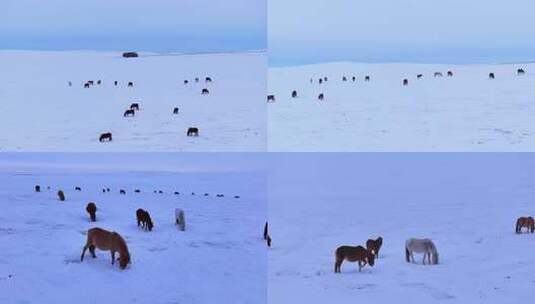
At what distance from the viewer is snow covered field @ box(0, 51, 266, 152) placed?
1398 cm

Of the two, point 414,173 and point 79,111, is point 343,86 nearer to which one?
point 414,173

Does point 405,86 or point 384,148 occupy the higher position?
point 405,86

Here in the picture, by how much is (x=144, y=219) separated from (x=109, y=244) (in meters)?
1.59

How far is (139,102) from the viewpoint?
17484 mm

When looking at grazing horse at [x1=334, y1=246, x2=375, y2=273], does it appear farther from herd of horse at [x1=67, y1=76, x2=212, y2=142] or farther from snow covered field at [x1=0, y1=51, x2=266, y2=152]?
herd of horse at [x1=67, y1=76, x2=212, y2=142]

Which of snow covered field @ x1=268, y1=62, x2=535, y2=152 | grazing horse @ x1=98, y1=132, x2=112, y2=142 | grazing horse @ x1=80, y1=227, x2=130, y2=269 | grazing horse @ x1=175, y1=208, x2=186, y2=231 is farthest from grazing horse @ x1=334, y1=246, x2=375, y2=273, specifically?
grazing horse @ x1=98, y1=132, x2=112, y2=142

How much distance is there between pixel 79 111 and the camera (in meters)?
16.5

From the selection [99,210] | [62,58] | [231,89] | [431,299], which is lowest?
[431,299]

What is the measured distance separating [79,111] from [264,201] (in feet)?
18.5

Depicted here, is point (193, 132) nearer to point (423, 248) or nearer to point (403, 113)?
point (403, 113)

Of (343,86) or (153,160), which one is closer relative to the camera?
(153,160)

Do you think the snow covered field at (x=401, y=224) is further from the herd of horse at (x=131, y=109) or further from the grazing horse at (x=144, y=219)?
the grazing horse at (x=144, y=219)

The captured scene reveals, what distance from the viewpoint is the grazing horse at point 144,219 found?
11.1 metres

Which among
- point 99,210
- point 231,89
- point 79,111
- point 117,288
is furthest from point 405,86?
point 117,288
